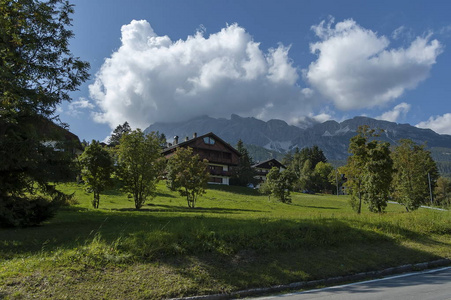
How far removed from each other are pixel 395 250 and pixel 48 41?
1684cm

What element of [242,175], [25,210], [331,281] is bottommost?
[331,281]

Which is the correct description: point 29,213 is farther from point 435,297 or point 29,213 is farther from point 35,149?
point 435,297

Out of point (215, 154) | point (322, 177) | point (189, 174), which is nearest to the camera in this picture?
point (189, 174)

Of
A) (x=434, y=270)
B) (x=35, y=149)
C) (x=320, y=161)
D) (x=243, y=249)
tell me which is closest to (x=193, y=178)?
(x=35, y=149)

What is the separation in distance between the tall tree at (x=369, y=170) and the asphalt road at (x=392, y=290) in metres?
13.6

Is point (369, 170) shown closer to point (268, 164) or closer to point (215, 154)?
point (215, 154)

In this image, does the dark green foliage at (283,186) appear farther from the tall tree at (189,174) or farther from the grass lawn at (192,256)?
the grass lawn at (192,256)

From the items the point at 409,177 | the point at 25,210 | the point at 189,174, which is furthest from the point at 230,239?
the point at 409,177

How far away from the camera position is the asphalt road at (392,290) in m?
6.84

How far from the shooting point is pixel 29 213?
467 inches

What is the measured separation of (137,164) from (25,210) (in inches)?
507

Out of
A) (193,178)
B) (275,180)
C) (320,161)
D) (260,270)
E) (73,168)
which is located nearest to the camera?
(260,270)

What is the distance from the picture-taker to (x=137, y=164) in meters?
24.5

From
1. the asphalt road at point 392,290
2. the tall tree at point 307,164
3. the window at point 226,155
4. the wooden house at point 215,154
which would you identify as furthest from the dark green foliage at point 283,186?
the tall tree at point 307,164
